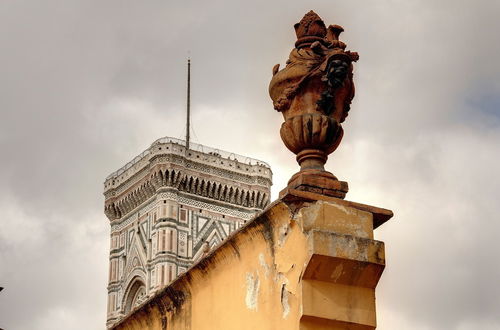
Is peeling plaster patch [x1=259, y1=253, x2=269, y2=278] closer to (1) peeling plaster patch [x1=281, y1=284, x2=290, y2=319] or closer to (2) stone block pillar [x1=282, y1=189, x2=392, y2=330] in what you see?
(1) peeling plaster patch [x1=281, y1=284, x2=290, y2=319]

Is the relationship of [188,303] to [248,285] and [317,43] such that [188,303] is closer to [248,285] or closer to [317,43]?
[248,285]

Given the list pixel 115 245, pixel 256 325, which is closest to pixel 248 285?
pixel 256 325

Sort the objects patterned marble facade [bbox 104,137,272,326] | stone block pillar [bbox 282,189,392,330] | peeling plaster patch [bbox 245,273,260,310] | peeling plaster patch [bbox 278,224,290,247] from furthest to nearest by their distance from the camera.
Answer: patterned marble facade [bbox 104,137,272,326], peeling plaster patch [bbox 245,273,260,310], peeling plaster patch [bbox 278,224,290,247], stone block pillar [bbox 282,189,392,330]

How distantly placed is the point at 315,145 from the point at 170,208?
36.0m

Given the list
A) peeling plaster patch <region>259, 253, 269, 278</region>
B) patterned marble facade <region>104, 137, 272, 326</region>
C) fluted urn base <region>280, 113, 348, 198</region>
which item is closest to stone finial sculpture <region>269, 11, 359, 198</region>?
fluted urn base <region>280, 113, 348, 198</region>

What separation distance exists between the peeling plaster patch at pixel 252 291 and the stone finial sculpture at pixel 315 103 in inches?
17.9

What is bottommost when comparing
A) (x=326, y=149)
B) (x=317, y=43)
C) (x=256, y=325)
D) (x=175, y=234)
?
(x=256, y=325)

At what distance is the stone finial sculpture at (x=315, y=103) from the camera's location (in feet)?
15.6

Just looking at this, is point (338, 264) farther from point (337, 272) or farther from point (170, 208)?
point (170, 208)

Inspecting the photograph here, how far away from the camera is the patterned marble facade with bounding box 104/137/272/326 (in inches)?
1590

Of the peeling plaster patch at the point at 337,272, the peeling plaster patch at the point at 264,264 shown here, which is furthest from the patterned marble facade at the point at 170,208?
the peeling plaster patch at the point at 337,272

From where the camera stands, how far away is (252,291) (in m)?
4.86

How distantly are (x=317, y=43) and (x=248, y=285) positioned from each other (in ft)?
3.62

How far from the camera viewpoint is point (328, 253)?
4469mm
